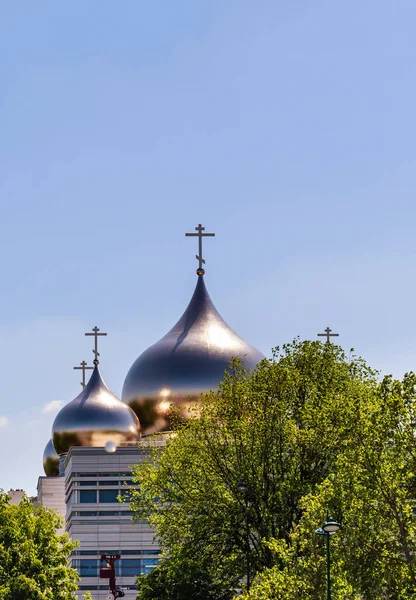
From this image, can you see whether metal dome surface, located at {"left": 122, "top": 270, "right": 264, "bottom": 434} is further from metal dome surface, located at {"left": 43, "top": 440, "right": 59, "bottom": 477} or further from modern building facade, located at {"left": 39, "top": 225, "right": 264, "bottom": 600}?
metal dome surface, located at {"left": 43, "top": 440, "right": 59, "bottom": 477}

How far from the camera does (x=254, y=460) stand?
45.7 metres

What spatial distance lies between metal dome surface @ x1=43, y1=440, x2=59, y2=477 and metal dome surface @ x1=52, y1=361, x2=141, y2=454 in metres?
11.2

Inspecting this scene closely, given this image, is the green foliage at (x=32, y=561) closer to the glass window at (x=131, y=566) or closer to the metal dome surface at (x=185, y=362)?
the glass window at (x=131, y=566)

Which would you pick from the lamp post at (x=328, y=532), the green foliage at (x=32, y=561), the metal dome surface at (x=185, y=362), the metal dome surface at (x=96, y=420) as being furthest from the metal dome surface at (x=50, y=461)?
the lamp post at (x=328, y=532)

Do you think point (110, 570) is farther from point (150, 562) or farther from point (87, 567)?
point (150, 562)

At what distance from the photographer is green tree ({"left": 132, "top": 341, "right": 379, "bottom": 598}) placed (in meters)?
44.6

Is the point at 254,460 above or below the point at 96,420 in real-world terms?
below

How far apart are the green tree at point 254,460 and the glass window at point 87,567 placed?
3178 centimetres

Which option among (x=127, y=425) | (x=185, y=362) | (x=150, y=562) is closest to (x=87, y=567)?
(x=150, y=562)

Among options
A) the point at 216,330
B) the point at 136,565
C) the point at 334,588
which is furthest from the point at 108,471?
the point at 334,588

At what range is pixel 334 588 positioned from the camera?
3572 cm

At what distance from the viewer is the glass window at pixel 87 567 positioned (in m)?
78.8

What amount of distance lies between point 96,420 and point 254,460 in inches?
1555

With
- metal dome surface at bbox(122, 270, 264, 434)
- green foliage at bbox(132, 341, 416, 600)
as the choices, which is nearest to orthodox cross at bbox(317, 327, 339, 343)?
metal dome surface at bbox(122, 270, 264, 434)
